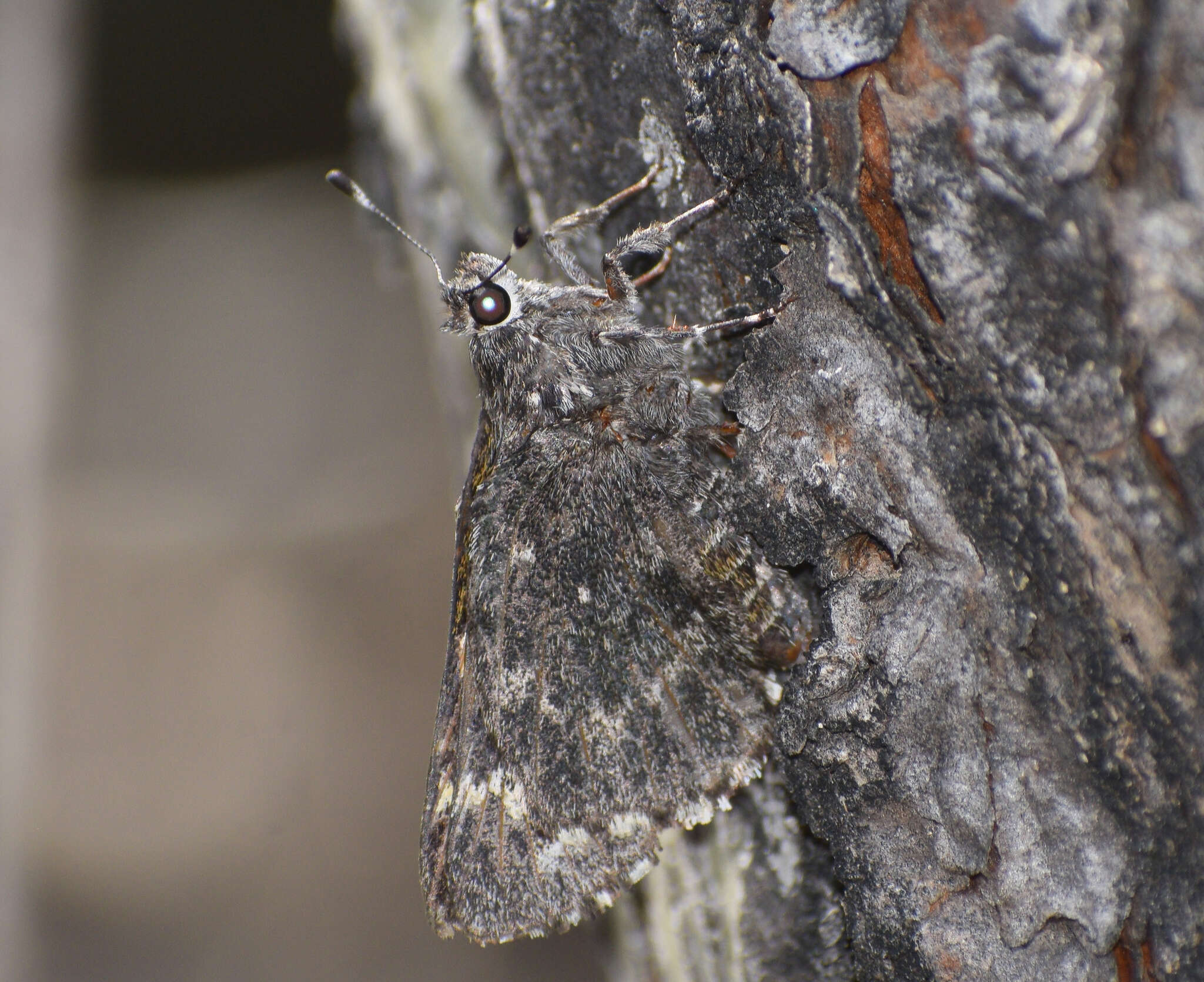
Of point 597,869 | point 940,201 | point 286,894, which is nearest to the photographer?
point 940,201

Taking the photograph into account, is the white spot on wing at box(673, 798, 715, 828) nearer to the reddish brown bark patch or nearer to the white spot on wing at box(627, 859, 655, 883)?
the white spot on wing at box(627, 859, 655, 883)

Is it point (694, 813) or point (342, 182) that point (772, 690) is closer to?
point (694, 813)

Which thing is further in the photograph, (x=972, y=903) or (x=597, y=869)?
(x=597, y=869)

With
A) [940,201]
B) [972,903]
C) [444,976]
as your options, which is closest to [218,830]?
[444,976]

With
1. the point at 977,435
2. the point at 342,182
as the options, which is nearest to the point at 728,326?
the point at 977,435

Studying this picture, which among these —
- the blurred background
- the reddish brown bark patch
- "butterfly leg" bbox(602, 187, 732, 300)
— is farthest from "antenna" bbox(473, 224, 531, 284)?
the blurred background

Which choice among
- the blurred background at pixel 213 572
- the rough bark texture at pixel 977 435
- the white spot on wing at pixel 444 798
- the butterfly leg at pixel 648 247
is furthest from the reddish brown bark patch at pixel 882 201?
the blurred background at pixel 213 572

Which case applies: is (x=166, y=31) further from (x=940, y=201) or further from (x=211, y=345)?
(x=940, y=201)
